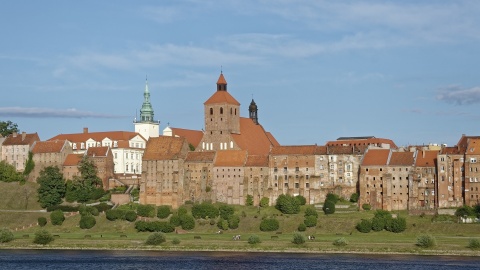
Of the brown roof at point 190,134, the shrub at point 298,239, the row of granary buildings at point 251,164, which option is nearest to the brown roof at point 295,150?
the row of granary buildings at point 251,164

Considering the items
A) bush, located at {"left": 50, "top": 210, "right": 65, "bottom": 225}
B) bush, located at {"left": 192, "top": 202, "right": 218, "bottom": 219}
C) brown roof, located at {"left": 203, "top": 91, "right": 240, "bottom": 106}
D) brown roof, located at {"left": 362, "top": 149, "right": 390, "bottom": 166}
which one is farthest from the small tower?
bush, located at {"left": 50, "top": 210, "right": 65, "bottom": 225}

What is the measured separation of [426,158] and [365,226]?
18504 mm

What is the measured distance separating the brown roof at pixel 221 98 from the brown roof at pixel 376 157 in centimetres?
2475

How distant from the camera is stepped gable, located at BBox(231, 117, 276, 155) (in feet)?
499

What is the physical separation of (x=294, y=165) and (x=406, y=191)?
16.1 m

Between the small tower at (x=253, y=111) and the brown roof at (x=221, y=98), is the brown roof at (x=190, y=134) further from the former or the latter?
the brown roof at (x=221, y=98)

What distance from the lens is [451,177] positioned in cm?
13075

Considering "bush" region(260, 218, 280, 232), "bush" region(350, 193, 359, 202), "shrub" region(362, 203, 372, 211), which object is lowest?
"bush" region(260, 218, 280, 232)

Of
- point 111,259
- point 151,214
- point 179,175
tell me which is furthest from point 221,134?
point 111,259

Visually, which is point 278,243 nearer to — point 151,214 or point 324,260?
point 324,260

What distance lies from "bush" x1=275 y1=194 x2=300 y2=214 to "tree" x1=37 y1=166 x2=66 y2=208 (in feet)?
102

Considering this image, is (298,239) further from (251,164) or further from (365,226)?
(251,164)

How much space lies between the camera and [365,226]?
12075cm

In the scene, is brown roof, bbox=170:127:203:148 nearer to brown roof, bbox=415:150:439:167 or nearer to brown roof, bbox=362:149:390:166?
brown roof, bbox=362:149:390:166
